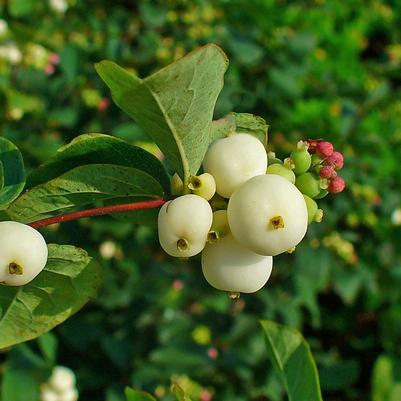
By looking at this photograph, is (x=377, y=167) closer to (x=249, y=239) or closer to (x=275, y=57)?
(x=275, y=57)

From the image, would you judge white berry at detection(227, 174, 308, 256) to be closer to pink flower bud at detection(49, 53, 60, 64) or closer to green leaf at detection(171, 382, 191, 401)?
green leaf at detection(171, 382, 191, 401)

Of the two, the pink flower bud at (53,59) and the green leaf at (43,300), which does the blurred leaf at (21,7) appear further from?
the green leaf at (43,300)

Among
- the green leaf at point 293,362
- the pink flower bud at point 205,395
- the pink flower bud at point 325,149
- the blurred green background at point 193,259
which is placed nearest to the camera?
the pink flower bud at point 325,149

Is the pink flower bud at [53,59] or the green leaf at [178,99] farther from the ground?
the green leaf at [178,99]

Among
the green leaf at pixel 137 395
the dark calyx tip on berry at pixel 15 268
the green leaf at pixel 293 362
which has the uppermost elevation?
the dark calyx tip on berry at pixel 15 268

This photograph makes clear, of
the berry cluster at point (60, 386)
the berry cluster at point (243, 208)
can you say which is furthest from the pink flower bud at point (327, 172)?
the berry cluster at point (60, 386)

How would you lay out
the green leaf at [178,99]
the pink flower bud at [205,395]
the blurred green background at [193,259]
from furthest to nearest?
the pink flower bud at [205,395]
the blurred green background at [193,259]
the green leaf at [178,99]

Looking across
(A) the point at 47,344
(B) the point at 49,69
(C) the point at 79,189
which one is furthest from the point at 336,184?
(B) the point at 49,69
